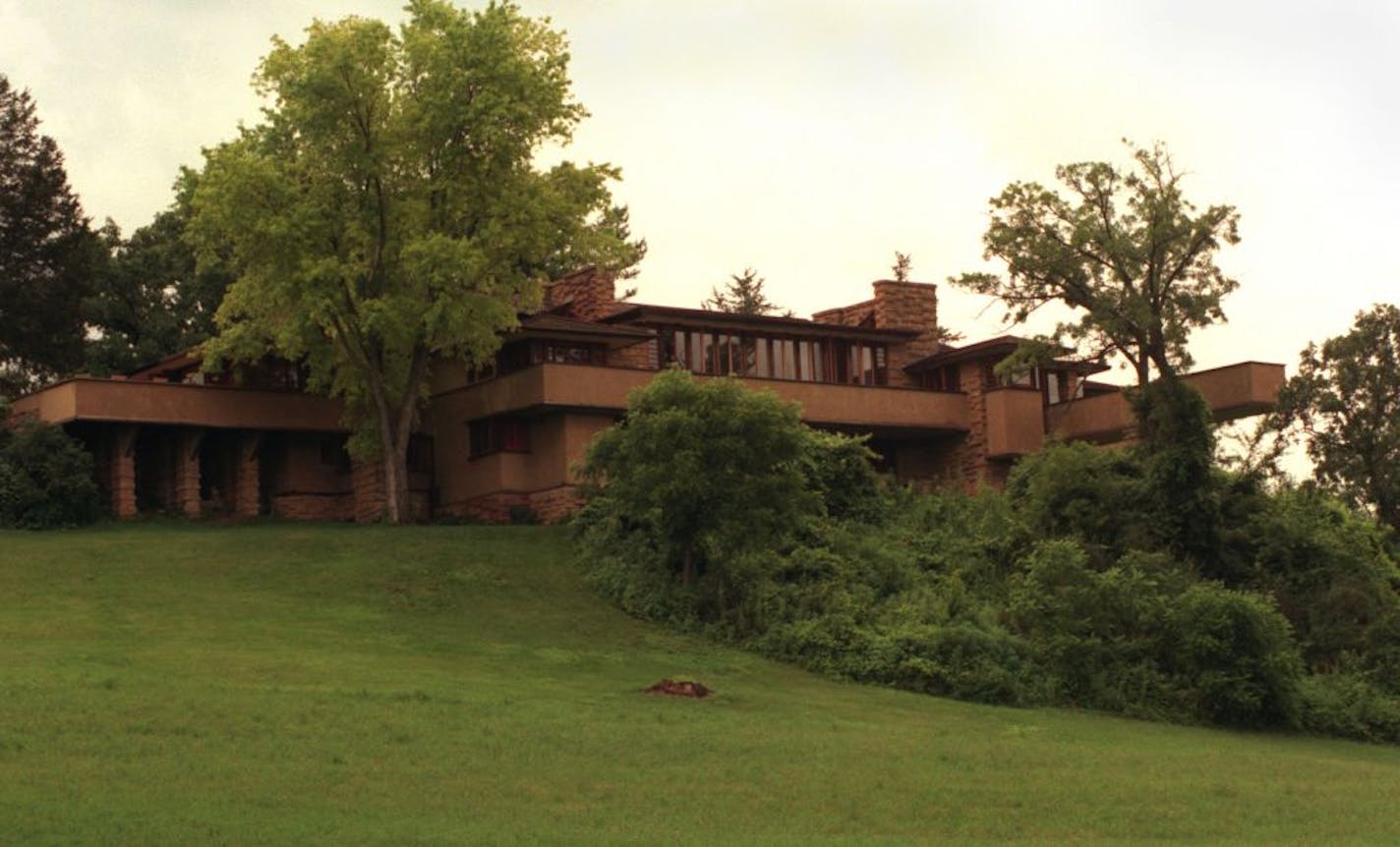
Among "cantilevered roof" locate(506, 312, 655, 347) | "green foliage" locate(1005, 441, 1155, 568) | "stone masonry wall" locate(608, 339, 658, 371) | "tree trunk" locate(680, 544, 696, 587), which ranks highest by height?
"cantilevered roof" locate(506, 312, 655, 347)

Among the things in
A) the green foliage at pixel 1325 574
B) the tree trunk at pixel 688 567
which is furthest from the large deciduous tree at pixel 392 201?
the green foliage at pixel 1325 574

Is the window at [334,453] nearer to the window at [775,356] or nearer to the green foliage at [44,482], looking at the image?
the green foliage at [44,482]

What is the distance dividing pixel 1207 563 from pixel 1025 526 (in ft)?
13.3

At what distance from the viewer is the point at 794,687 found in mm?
34812

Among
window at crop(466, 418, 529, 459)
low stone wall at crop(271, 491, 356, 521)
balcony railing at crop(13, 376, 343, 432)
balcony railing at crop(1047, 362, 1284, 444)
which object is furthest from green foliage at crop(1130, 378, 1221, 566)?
balcony railing at crop(13, 376, 343, 432)

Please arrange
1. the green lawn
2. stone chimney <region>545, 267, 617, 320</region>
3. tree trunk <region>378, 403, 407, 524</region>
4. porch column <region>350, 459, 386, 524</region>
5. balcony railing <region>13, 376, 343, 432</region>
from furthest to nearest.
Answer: stone chimney <region>545, 267, 617, 320</region> < porch column <region>350, 459, 386, 524</region> < balcony railing <region>13, 376, 343, 432</region> < tree trunk <region>378, 403, 407, 524</region> < the green lawn

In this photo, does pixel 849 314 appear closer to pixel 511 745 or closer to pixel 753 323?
pixel 753 323

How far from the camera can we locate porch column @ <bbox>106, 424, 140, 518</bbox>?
54.9 m

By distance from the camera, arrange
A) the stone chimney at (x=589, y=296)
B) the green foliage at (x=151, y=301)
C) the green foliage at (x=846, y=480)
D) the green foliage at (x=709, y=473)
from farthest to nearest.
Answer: the green foliage at (x=151, y=301)
the stone chimney at (x=589, y=296)
the green foliage at (x=846, y=480)
the green foliage at (x=709, y=473)

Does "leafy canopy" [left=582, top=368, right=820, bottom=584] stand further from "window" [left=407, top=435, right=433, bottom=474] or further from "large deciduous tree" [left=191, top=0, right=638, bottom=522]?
"window" [left=407, top=435, right=433, bottom=474]

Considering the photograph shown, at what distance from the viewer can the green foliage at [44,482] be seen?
5122 cm

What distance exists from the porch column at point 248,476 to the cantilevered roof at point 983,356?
1990 centimetres

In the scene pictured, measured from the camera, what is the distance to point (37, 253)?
66625 mm

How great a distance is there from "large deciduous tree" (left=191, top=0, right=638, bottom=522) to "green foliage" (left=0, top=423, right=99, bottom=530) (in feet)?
15.2
